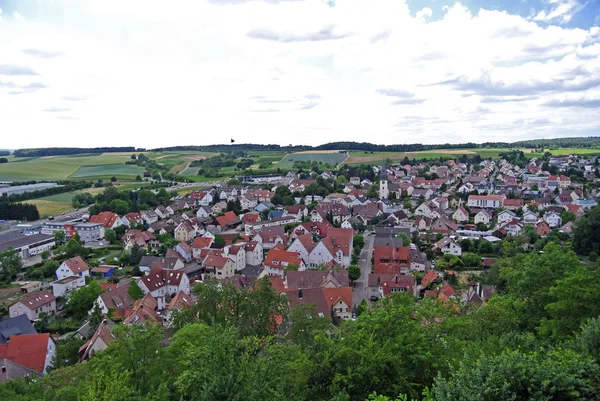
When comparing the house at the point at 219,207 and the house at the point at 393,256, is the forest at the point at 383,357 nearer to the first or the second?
the house at the point at 393,256

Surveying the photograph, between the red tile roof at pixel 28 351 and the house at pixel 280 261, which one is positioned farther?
the house at pixel 280 261

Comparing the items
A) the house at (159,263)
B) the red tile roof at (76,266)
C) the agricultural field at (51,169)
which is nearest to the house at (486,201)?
the house at (159,263)

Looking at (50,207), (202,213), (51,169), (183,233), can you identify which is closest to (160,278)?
(183,233)

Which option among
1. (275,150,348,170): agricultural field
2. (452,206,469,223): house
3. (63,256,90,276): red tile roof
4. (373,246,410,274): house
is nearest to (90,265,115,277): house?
(63,256,90,276): red tile roof

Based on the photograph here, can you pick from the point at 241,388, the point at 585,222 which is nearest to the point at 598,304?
the point at 241,388

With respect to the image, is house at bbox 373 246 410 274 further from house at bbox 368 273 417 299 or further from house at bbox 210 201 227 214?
house at bbox 210 201 227 214

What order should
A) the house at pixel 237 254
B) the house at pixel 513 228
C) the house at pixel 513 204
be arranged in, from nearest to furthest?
the house at pixel 237 254, the house at pixel 513 228, the house at pixel 513 204

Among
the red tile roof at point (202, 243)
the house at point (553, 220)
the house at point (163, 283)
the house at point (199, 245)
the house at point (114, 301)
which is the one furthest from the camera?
the house at point (553, 220)

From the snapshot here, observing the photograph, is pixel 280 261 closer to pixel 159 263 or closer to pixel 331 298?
pixel 159 263
